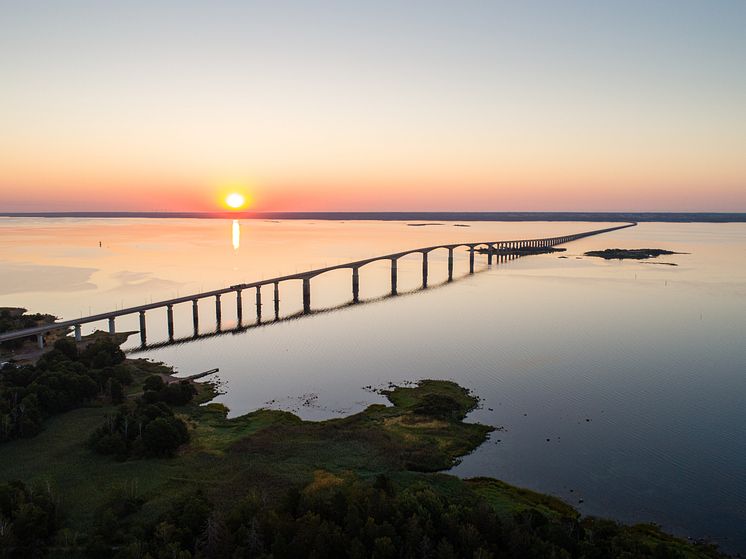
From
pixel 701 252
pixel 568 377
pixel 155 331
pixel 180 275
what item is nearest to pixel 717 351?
pixel 568 377

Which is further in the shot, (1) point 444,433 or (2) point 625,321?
(2) point 625,321

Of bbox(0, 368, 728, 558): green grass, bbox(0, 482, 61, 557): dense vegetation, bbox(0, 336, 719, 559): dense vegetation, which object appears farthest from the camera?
bbox(0, 368, 728, 558): green grass

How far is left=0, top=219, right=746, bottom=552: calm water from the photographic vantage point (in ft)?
107

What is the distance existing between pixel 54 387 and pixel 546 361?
44.8 meters

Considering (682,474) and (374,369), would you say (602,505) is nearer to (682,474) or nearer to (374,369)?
(682,474)

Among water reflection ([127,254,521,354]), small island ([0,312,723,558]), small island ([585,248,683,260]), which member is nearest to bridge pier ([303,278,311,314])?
water reflection ([127,254,521,354])

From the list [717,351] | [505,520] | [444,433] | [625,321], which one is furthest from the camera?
[625,321]

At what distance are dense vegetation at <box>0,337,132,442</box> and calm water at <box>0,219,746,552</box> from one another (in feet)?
28.4

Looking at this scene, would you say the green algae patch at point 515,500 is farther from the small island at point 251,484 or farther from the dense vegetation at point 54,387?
the dense vegetation at point 54,387

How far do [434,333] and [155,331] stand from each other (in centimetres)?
3752

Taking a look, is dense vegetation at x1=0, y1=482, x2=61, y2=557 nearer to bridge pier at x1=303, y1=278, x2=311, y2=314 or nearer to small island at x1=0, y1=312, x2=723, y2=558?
small island at x1=0, y1=312, x2=723, y2=558

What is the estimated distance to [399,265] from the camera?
165m

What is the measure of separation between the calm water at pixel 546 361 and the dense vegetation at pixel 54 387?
341 inches

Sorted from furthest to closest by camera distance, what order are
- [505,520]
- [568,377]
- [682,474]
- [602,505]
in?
[568,377], [682,474], [602,505], [505,520]
